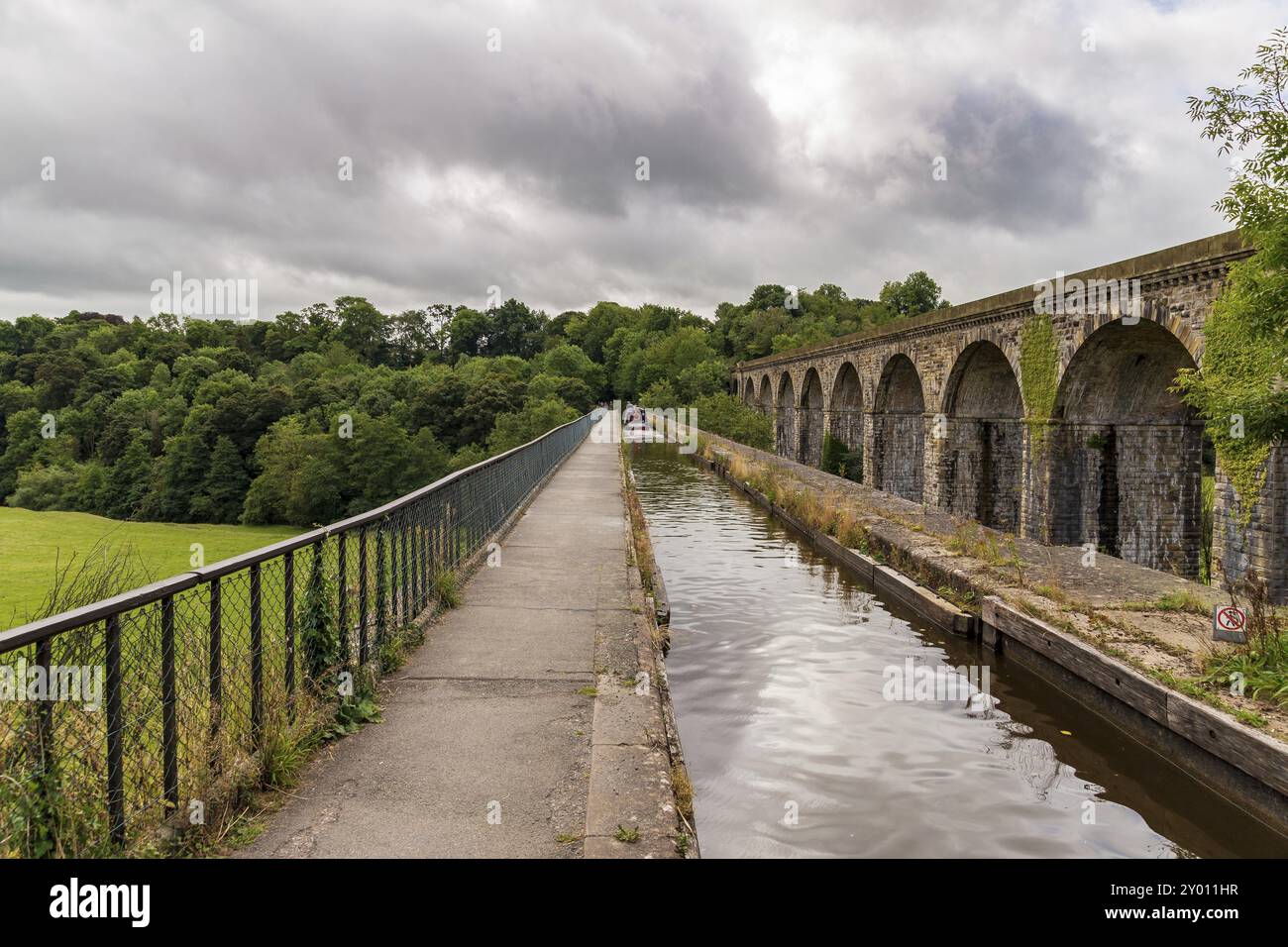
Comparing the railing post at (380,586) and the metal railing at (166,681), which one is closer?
the metal railing at (166,681)

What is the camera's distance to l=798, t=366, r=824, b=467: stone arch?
38.4 metres

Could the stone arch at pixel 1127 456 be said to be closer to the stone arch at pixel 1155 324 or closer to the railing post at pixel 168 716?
the stone arch at pixel 1155 324

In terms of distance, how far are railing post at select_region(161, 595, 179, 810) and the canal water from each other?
8.58ft

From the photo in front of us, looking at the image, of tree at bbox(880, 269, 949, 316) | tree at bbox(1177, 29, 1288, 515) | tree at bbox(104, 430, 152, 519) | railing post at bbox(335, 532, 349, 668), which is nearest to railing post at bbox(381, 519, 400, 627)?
railing post at bbox(335, 532, 349, 668)

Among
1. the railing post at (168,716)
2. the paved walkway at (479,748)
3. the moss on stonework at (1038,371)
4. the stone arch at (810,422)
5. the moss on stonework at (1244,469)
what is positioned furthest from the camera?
the stone arch at (810,422)

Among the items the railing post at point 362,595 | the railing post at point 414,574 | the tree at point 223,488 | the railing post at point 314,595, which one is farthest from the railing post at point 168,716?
the tree at point 223,488

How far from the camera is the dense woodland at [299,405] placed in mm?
51500

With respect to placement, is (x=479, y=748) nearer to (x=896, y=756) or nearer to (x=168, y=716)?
(x=168, y=716)

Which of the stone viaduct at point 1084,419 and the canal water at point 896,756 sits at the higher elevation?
the stone viaduct at point 1084,419

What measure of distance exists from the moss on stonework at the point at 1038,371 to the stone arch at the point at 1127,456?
226 mm

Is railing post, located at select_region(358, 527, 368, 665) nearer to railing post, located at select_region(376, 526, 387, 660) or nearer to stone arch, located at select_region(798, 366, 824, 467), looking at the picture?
railing post, located at select_region(376, 526, 387, 660)

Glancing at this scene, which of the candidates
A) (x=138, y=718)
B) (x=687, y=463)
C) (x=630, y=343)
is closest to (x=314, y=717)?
(x=138, y=718)
